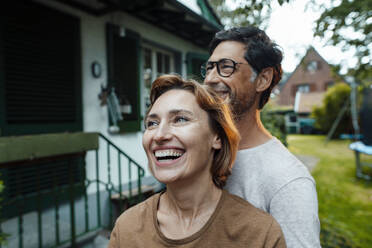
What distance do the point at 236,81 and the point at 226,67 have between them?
8 centimetres

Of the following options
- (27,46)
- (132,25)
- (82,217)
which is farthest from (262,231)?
(132,25)

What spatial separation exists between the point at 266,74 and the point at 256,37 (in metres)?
0.19

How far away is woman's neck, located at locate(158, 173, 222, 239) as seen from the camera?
1003 mm

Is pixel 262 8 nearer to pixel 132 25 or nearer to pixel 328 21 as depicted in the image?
pixel 328 21

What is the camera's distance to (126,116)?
5000 mm

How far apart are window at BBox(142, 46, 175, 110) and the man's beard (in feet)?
14.9

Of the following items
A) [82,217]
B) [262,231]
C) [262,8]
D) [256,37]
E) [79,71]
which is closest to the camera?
[262,231]

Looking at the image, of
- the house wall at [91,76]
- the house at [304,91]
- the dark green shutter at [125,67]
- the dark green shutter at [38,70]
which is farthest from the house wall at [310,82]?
the dark green shutter at [38,70]

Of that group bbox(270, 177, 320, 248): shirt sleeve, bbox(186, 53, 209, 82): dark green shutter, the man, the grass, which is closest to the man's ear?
the man

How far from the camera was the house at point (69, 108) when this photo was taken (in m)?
2.58

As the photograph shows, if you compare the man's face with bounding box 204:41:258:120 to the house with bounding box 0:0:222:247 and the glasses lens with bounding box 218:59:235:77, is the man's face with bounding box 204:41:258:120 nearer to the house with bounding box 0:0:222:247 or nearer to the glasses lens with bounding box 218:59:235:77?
the glasses lens with bounding box 218:59:235:77

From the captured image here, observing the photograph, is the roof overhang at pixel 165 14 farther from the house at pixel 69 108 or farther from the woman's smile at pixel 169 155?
the woman's smile at pixel 169 155

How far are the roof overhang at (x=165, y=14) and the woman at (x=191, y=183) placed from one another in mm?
2620

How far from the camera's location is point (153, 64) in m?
6.00
